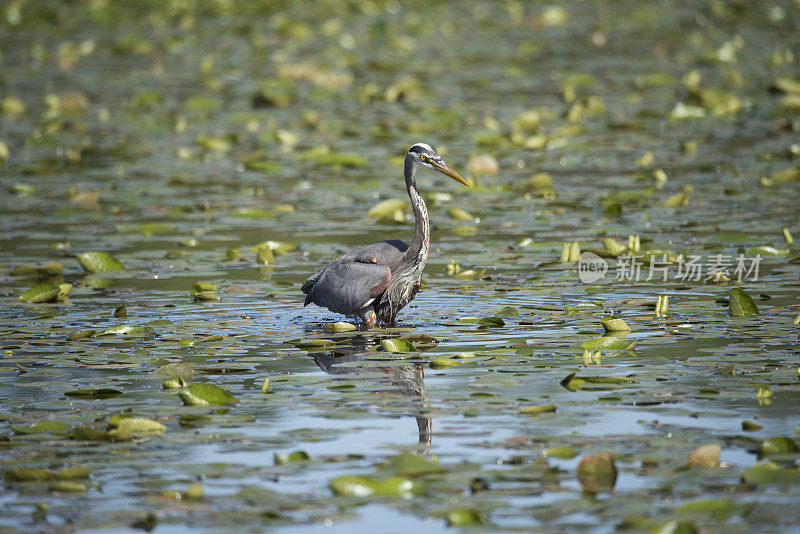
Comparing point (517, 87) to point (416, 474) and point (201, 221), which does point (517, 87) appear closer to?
point (201, 221)

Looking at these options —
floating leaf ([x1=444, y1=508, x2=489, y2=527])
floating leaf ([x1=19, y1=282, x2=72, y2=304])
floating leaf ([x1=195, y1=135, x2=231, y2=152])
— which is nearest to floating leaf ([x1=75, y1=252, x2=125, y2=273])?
floating leaf ([x1=19, y1=282, x2=72, y2=304])

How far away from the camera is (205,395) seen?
6664 mm

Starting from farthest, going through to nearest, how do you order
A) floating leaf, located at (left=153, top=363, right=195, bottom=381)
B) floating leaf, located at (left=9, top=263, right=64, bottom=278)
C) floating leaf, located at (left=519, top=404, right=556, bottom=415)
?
floating leaf, located at (left=9, top=263, right=64, bottom=278) < floating leaf, located at (left=153, top=363, right=195, bottom=381) < floating leaf, located at (left=519, top=404, right=556, bottom=415)

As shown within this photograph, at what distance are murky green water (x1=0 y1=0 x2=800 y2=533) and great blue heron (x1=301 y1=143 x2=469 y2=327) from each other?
0.71 ft

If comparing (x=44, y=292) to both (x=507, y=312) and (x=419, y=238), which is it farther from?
(x=507, y=312)

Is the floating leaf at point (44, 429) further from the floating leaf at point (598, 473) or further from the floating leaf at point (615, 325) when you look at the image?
the floating leaf at point (615, 325)

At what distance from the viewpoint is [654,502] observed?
16.6ft

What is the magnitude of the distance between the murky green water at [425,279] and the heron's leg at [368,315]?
176 mm

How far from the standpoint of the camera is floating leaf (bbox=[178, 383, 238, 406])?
6629 mm

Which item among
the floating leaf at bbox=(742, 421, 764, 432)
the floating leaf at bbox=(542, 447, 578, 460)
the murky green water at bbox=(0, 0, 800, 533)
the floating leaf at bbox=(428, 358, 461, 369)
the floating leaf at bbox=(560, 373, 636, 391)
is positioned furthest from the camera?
the floating leaf at bbox=(428, 358, 461, 369)

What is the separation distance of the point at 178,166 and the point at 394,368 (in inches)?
321

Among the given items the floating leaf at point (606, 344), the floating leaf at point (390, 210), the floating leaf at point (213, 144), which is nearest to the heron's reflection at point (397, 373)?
the floating leaf at point (606, 344)

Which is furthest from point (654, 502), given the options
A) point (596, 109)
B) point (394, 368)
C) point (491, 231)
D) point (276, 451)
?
point (596, 109)

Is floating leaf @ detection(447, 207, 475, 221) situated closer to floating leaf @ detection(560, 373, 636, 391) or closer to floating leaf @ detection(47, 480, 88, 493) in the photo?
floating leaf @ detection(560, 373, 636, 391)
